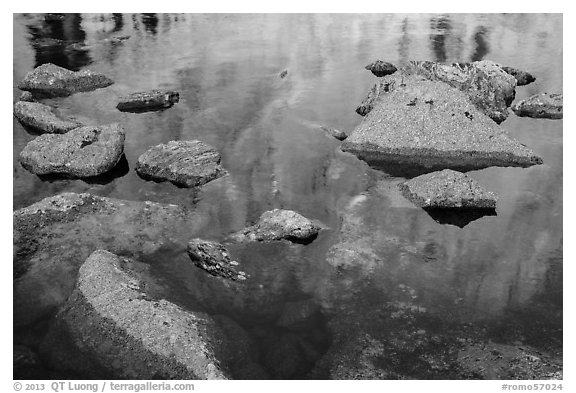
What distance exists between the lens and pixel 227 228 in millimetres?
13055

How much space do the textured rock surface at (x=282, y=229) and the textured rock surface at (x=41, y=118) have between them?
9.03 meters

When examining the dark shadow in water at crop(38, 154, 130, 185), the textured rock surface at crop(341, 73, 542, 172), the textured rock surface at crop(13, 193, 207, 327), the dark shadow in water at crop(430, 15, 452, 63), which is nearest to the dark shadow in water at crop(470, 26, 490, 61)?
the dark shadow in water at crop(430, 15, 452, 63)

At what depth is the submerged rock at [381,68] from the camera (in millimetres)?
24484

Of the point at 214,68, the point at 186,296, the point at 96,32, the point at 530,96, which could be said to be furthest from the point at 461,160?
the point at 96,32

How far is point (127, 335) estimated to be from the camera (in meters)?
9.51

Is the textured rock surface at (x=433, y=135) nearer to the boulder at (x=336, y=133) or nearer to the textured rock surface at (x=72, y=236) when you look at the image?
the boulder at (x=336, y=133)

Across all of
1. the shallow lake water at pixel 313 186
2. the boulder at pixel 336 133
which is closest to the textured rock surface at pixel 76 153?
the shallow lake water at pixel 313 186

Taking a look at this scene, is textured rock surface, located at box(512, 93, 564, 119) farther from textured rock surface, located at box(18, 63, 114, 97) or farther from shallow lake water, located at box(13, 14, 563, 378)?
textured rock surface, located at box(18, 63, 114, 97)

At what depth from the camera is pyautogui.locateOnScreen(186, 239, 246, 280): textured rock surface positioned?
11352mm

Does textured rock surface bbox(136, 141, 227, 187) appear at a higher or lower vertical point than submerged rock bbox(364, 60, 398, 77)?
lower

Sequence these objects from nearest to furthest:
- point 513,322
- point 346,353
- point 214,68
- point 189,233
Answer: point 346,353, point 513,322, point 189,233, point 214,68

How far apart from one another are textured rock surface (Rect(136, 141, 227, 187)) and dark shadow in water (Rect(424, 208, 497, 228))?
607cm

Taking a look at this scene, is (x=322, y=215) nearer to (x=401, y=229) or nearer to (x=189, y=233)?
(x=401, y=229)

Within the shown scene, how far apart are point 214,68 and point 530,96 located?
13539 mm
